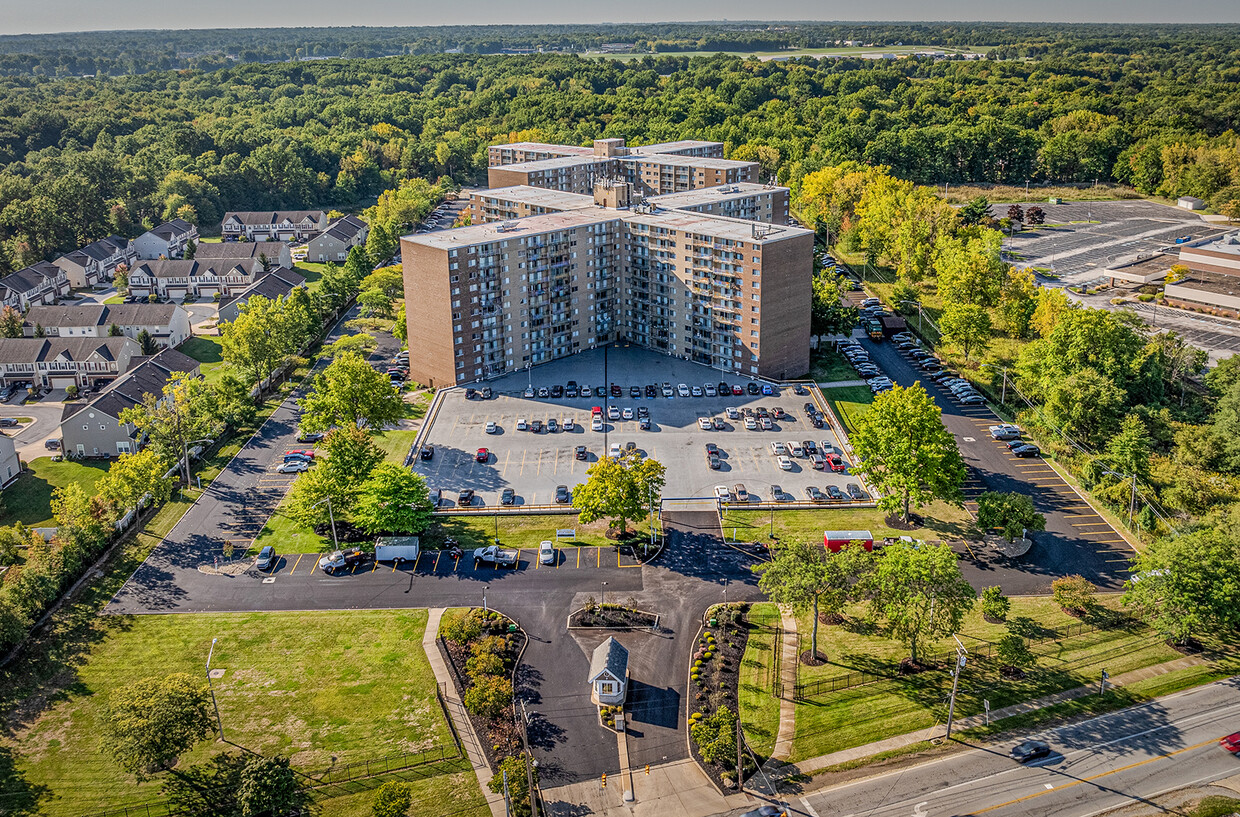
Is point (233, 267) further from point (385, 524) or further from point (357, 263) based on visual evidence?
point (385, 524)

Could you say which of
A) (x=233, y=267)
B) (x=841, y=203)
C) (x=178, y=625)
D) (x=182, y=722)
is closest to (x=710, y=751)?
(x=182, y=722)

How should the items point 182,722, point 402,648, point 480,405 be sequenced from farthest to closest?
point 480,405, point 402,648, point 182,722

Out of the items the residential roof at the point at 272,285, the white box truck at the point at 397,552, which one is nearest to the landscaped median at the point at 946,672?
the white box truck at the point at 397,552

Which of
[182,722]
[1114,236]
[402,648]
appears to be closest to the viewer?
[182,722]

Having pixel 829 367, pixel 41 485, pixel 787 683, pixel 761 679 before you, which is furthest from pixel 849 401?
pixel 41 485

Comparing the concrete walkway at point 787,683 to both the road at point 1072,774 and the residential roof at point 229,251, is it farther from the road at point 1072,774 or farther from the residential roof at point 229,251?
the residential roof at point 229,251

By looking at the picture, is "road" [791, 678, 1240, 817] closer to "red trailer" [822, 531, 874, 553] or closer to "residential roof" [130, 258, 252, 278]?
"red trailer" [822, 531, 874, 553]
